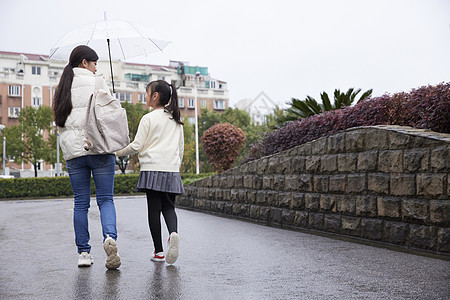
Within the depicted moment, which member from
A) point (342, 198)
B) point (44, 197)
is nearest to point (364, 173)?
point (342, 198)

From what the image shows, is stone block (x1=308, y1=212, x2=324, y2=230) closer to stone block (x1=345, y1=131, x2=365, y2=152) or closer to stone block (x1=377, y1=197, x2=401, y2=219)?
stone block (x1=345, y1=131, x2=365, y2=152)

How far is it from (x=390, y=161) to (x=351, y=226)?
109 centimetres

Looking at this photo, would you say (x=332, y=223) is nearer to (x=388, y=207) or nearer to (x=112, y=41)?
(x=388, y=207)

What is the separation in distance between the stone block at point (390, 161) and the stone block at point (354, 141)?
42 centimetres

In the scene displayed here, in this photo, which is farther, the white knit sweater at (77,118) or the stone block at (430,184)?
the stone block at (430,184)

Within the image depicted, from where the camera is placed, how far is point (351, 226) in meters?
6.60

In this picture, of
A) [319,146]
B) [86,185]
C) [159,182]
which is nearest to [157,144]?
[159,182]

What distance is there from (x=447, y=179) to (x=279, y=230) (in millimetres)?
3186

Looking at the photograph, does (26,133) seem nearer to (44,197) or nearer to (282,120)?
(44,197)

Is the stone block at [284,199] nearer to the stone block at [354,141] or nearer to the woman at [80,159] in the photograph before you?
the stone block at [354,141]

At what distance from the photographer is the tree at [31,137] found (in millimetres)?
43750

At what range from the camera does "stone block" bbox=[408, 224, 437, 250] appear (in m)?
5.25

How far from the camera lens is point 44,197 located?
29.7 m

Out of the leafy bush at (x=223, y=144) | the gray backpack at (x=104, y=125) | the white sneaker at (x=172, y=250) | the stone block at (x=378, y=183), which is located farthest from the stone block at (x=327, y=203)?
the leafy bush at (x=223, y=144)
